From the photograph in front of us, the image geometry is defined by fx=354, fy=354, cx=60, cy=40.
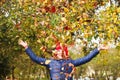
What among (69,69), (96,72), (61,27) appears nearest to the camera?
(69,69)

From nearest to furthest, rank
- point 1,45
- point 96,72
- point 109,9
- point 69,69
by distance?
1. point 69,69
2. point 109,9
3. point 1,45
4. point 96,72

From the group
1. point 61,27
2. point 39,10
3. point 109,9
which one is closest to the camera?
point 61,27

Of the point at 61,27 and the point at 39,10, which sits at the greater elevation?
the point at 39,10

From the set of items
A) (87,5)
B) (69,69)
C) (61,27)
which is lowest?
(69,69)

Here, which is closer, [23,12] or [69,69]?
[69,69]

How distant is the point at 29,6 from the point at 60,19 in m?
1.91

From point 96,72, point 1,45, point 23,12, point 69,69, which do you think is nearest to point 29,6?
point 23,12

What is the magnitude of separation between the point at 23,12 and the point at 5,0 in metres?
0.83

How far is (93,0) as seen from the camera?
497 inches

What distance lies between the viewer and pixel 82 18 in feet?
39.3

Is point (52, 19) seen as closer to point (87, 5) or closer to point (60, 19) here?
point (60, 19)

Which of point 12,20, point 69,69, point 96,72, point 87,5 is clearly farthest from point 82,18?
point 96,72

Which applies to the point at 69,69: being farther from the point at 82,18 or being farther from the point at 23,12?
the point at 23,12

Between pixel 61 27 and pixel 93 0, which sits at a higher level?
pixel 93 0
